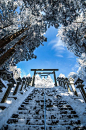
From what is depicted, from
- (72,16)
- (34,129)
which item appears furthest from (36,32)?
(34,129)

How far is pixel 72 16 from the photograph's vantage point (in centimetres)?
630

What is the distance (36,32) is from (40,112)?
7854mm

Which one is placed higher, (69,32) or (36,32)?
(69,32)

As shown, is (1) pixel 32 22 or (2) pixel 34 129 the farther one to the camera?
(1) pixel 32 22

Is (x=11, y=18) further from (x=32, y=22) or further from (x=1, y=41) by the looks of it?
(x=1, y=41)

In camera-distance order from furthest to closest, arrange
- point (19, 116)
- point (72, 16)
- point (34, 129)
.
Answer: point (72, 16) < point (19, 116) < point (34, 129)

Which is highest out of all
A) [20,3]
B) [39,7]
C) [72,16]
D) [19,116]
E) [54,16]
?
[20,3]

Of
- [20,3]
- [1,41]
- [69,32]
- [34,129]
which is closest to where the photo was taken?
[34,129]

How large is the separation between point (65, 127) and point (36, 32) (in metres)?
8.43

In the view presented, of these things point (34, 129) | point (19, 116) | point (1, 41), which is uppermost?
point (1, 41)

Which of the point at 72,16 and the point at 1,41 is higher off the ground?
the point at 72,16

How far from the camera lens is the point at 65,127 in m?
2.20

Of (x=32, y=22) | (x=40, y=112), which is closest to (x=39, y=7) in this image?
(x=32, y=22)

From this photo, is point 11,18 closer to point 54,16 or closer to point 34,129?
point 54,16
